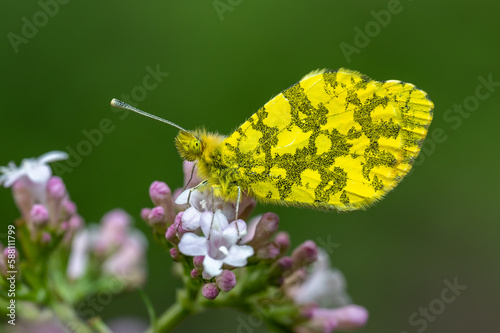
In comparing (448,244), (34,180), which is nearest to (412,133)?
(34,180)

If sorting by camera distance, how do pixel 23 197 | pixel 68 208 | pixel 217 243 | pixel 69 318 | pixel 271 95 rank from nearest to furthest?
pixel 217 243 < pixel 69 318 < pixel 68 208 < pixel 23 197 < pixel 271 95

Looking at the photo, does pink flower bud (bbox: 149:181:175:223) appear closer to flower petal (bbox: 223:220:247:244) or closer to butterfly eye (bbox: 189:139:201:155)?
butterfly eye (bbox: 189:139:201:155)

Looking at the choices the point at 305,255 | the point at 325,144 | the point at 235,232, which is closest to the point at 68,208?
the point at 235,232

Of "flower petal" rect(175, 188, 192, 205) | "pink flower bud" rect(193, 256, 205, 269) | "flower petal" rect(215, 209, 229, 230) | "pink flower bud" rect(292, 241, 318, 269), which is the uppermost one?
"flower petal" rect(175, 188, 192, 205)

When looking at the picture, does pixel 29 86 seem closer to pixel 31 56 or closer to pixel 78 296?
pixel 31 56

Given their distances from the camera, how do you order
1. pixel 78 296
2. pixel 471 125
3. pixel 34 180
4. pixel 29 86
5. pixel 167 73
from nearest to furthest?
1. pixel 34 180
2. pixel 78 296
3. pixel 29 86
4. pixel 167 73
5. pixel 471 125

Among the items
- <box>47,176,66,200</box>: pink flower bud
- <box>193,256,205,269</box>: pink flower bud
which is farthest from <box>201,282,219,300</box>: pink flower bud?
<box>47,176,66,200</box>: pink flower bud

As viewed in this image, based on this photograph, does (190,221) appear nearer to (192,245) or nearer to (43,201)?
(192,245)
